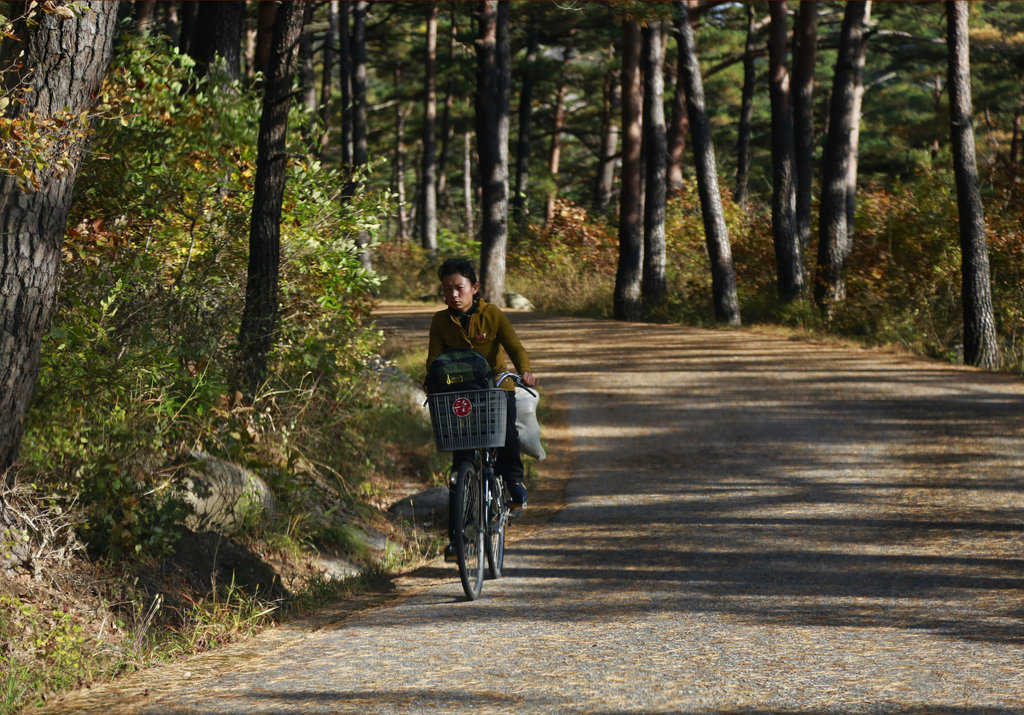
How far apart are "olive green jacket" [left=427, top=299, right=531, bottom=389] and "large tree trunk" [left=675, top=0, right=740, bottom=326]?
51.5 ft

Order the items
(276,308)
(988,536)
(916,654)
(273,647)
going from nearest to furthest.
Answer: (916,654), (273,647), (988,536), (276,308)

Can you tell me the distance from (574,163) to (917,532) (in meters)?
56.9

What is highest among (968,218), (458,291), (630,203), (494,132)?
(494,132)

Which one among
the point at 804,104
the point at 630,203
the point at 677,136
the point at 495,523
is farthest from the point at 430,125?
the point at 495,523

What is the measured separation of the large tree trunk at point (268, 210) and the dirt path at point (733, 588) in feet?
9.33

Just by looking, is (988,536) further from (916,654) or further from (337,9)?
(337,9)

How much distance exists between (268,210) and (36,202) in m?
4.15

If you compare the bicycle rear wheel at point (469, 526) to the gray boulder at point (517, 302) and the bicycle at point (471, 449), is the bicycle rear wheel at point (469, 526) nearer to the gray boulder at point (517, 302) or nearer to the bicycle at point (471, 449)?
the bicycle at point (471, 449)

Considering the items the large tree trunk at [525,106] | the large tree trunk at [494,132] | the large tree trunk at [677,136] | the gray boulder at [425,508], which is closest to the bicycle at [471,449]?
the gray boulder at [425,508]

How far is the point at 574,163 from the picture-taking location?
210 feet

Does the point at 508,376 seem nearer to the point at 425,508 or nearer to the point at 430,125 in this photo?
the point at 425,508

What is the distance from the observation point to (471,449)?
6859mm

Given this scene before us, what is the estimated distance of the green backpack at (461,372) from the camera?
6.77 m

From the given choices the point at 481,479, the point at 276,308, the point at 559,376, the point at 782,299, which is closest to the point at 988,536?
the point at 481,479
